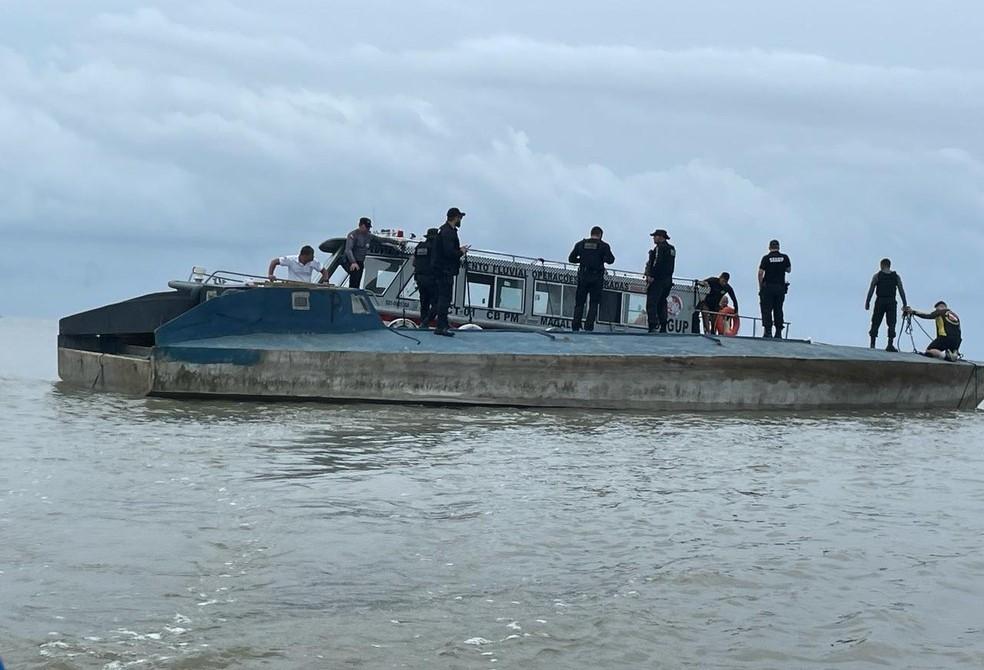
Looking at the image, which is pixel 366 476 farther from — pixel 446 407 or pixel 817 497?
pixel 446 407

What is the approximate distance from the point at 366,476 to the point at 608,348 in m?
7.09

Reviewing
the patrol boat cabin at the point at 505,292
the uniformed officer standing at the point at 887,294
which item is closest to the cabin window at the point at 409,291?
the patrol boat cabin at the point at 505,292

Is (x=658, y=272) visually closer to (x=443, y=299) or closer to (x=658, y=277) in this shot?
(x=658, y=277)

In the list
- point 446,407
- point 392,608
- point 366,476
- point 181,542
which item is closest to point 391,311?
point 446,407

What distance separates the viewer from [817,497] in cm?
830

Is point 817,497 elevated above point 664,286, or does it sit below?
below

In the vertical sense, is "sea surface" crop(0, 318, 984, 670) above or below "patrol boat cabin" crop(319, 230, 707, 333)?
below

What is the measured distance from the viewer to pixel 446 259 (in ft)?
47.4

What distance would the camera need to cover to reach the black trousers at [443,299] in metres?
14.5

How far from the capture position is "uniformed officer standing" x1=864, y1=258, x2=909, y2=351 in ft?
58.6

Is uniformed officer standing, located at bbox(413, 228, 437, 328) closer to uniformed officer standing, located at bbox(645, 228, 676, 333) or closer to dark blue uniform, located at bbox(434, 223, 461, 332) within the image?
dark blue uniform, located at bbox(434, 223, 461, 332)

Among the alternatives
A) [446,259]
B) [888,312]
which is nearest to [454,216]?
[446,259]

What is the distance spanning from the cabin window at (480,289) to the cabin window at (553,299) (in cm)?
78

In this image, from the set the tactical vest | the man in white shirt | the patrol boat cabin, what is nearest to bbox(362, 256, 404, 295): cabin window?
the patrol boat cabin
